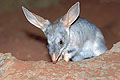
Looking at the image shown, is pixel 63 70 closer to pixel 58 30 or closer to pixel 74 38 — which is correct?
pixel 58 30

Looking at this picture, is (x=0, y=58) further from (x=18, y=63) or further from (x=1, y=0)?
(x=1, y=0)

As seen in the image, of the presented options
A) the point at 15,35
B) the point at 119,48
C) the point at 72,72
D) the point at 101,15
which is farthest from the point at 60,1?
the point at 72,72

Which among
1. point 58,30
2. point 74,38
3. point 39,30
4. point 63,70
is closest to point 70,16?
point 58,30

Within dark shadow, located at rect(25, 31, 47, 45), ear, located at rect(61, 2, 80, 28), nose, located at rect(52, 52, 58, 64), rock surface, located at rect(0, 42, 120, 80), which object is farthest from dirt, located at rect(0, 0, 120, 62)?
rock surface, located at rect(0, 42, 120, 80)

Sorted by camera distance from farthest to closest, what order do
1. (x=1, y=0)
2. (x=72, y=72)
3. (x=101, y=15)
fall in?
(x=1, y=0) < (x=101, y=15) < (x=72, y=72)

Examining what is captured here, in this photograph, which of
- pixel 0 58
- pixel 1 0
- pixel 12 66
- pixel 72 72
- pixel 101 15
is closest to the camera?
pixel 72 72

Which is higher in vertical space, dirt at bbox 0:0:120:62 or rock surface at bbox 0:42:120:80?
dirt at bbox 0:0:120:62

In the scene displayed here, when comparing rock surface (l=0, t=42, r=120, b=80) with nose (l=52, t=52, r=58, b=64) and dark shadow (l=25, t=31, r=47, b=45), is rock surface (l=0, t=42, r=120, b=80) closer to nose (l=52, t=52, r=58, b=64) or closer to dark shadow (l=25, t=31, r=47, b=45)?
nose (l=52, t=52, r=58, b=64)

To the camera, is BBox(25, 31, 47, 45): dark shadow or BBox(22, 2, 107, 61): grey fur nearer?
BBox(22, 2, 107, 61): grey fur
